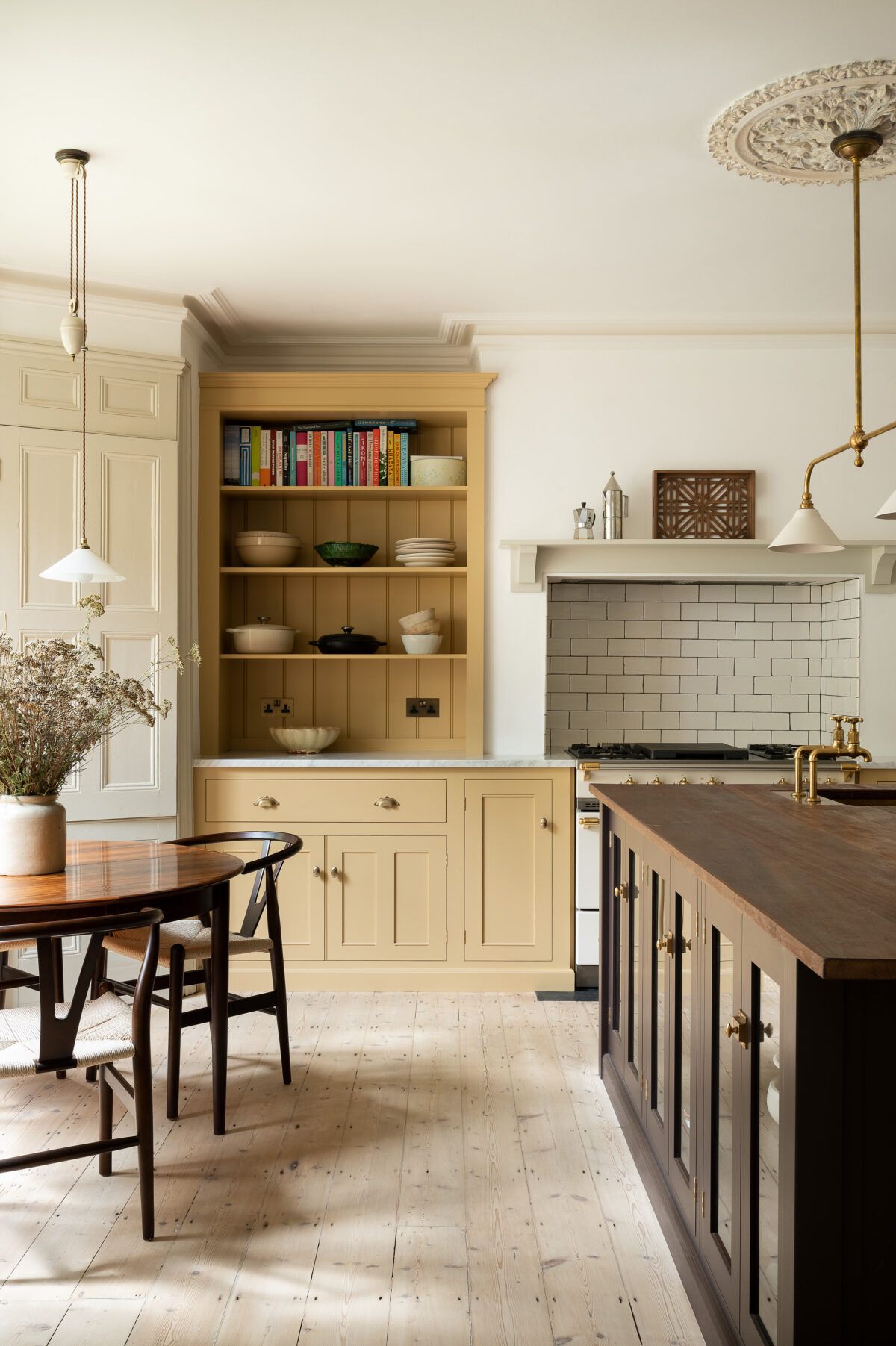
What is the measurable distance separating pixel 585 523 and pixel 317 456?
1.21 metres

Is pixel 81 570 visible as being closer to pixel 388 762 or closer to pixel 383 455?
pixel 388 762

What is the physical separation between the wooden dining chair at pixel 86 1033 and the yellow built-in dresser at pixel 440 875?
1755mm

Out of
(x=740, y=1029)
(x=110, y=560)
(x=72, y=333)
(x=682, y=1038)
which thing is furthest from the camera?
(x=110, y=560)

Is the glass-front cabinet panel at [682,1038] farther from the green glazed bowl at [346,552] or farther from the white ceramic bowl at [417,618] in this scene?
the green glazed bowl at [346,552]

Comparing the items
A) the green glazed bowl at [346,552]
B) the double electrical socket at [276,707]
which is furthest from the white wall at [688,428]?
the double electrical socket at [276,707]

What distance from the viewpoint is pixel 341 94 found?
261 cm

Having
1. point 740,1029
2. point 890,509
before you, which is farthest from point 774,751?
point 740,1029

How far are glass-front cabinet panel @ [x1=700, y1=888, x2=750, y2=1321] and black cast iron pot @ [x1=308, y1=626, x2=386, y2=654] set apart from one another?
8.81 ft

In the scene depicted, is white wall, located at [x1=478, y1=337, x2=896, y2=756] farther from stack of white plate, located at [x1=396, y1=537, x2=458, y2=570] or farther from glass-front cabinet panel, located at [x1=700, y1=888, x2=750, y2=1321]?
glass-front cabinet panel, located at [x1=700, y1=888, x2=750, y2=1321]

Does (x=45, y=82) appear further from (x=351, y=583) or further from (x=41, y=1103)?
(x=41, y=1103)

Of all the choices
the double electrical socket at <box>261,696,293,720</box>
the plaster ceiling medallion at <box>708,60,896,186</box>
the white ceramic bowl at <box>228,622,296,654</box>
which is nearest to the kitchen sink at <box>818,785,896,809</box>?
the plaster ceiling medallion at <box>708,60,896,186</box>

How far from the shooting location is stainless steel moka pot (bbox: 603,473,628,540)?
4.26m

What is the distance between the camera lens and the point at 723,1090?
5.95 feet

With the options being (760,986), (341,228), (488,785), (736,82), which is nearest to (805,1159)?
(760,986)
